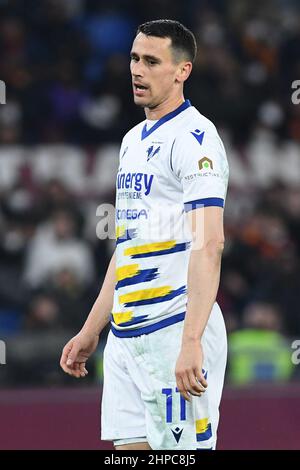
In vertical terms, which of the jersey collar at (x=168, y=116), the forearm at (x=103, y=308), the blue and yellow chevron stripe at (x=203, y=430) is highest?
the jersey collar at (x=168, y=116)

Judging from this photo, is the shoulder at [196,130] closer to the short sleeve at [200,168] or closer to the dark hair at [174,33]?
the short sleeve at [200,168]

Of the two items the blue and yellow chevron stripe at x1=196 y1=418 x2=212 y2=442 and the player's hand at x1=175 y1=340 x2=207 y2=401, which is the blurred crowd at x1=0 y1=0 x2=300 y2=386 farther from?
the player's hand at x1=175 y1=340 x2=207 y2=401

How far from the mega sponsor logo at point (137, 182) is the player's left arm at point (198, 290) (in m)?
0.31

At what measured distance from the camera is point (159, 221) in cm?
490

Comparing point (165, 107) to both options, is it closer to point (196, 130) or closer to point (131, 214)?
point (196, 130)

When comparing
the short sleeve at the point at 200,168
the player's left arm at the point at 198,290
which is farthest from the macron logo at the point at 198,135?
the player's left arm at the point at 198,290

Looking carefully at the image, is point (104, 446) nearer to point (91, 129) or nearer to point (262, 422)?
point (262, 422)

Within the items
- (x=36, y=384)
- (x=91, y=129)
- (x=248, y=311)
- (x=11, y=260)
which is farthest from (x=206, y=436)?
(x=91, y=129)

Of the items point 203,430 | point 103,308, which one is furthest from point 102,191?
point 203,430

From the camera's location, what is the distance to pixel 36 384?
9.41 m

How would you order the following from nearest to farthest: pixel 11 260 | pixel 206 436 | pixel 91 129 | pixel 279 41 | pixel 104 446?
pixel 206 436
pixel 104 446
pixel 11 260
pixel 91 129
pixel 279 41

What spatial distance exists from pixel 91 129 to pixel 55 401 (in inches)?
181

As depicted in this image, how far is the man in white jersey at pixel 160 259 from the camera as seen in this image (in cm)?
480

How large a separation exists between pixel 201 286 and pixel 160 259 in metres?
0.40
